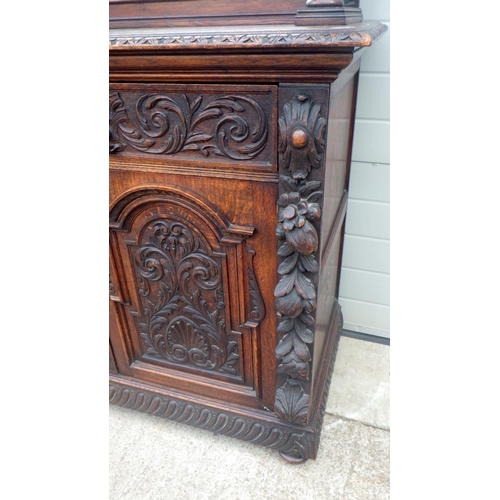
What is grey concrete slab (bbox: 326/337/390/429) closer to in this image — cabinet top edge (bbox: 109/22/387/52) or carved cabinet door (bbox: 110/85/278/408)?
carved cabinet door (bbox: 110/85/278/408)

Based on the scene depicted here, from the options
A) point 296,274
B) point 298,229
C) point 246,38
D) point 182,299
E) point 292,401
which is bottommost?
point 292,401

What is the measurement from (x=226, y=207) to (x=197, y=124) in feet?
0.58

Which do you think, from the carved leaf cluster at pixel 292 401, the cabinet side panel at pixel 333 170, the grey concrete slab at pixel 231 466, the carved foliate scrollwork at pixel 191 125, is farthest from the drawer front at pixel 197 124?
the grey concrete slab at pixel 231 466

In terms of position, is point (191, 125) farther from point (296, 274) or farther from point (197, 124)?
point (296, 274)

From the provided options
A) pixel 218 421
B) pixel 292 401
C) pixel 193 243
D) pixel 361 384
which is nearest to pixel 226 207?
Result: pixel 193 243

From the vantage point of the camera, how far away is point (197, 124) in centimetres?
79

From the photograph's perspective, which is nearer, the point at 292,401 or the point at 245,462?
the point at 292,401

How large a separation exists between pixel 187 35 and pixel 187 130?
17 cm

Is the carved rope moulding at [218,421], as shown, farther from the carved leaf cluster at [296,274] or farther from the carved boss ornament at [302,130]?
the carved boss ornament at [302,130]

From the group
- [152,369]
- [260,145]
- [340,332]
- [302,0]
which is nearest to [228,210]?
[260,145]

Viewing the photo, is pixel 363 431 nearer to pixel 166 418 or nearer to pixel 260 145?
pixel 166 418

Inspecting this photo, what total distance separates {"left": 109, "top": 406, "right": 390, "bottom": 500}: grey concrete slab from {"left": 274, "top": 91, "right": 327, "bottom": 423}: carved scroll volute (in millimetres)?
293

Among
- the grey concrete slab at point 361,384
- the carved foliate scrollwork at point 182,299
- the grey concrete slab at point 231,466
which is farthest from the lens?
the grey concrete slab at point 361,384

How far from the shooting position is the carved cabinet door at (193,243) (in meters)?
0.79
